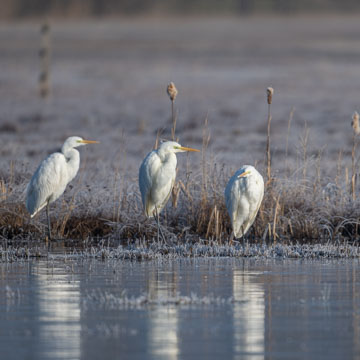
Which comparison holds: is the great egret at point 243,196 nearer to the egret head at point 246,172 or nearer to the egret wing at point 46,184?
the egret head at point 246,172

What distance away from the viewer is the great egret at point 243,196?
39.7 feet

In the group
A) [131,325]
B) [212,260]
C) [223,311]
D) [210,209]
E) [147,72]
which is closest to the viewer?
[131,325]

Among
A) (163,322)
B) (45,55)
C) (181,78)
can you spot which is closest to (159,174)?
(163,322)

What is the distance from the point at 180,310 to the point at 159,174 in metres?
4.90

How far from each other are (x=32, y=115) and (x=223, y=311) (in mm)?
28994

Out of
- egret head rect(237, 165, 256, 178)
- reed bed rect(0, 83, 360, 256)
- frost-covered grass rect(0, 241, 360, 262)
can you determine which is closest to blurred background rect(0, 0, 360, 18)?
reed bed rect(0, 83, 360, 256)

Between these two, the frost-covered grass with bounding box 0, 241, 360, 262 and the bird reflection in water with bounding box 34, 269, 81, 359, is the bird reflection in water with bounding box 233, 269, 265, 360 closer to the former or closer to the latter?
the bird reflection in water with bounding box 34, 269, 81, 359

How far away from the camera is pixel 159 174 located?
40.9ft

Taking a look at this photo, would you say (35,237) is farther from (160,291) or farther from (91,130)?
(91,130)

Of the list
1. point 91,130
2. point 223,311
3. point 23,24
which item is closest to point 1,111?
point 91,130

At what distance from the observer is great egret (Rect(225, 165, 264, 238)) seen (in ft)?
39.7

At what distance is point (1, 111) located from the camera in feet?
127

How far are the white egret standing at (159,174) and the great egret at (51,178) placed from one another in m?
1.35

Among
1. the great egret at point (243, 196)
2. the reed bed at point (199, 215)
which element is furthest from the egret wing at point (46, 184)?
the great egret at point (243, 196)
